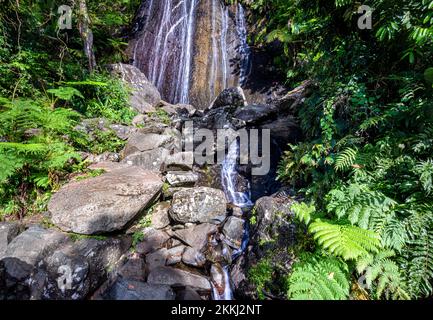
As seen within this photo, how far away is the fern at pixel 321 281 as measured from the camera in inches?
71.2

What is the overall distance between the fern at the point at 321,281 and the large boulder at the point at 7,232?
11.9 feet

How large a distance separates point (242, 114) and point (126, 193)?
437cm

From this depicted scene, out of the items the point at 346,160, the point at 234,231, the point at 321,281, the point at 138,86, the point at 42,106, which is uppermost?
the point at 138,86

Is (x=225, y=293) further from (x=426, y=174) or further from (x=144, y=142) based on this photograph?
(x=144, y=142)

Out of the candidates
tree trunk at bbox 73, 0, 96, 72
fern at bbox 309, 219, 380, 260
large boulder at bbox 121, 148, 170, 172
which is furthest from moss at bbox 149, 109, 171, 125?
fern at bbox 309, 219, 380, 260

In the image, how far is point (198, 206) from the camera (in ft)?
12.8

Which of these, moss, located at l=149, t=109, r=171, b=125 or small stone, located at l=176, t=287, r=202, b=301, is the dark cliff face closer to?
moss, located at l=149, t=109, r=171, b=125

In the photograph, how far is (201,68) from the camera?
30.9 feet

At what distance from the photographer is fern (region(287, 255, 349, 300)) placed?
1.81 m

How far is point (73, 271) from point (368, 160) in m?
3.88

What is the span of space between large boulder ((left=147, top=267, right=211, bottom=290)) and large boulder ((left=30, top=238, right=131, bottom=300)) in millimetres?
640

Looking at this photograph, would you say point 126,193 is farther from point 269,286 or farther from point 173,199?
point 269,286

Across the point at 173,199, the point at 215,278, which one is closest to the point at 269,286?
the point at 215,278

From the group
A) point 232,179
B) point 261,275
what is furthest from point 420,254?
point 232,179
